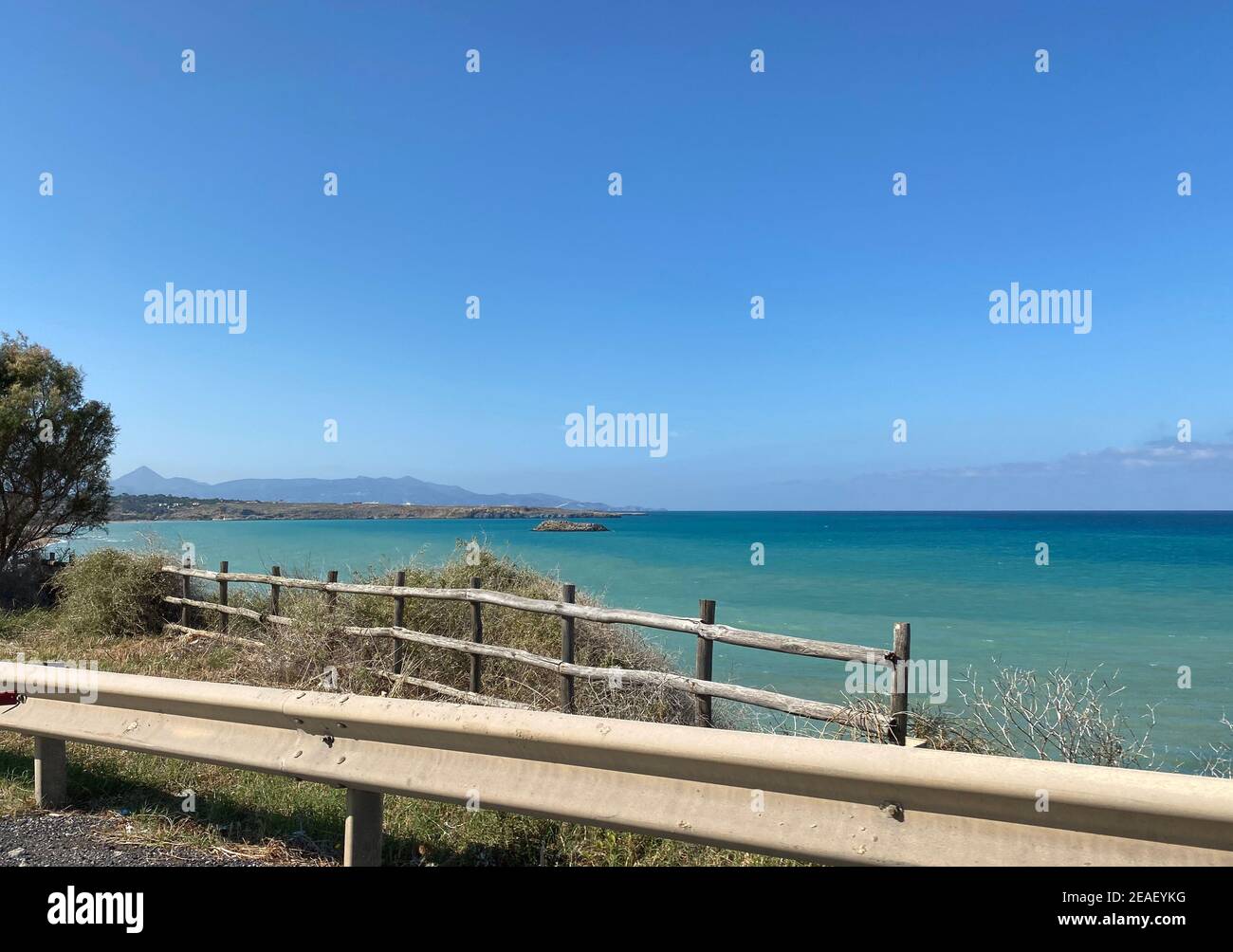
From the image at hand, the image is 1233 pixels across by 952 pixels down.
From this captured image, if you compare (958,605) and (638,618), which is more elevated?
(638,618)

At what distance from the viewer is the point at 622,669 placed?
827 cm

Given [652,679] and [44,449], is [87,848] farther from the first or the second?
[44,449]

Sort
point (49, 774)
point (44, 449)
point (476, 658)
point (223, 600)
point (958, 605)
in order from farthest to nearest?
point (958, 605) < point (44, 449) < point (223, 600) < point (476, 658) < point (49, 774)

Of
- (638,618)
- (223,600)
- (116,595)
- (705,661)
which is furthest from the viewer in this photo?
(116,595)

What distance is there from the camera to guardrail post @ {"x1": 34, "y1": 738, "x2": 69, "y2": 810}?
3908 mm

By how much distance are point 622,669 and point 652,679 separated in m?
0.44

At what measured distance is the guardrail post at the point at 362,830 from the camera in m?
3.03

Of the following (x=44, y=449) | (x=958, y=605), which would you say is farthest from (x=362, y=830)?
(x=958, y=605)

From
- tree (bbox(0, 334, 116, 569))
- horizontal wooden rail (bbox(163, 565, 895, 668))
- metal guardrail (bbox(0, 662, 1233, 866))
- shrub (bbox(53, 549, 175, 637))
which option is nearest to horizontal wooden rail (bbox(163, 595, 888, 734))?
horizontal wooden rail (bbox(163, 565, 895, 668))
